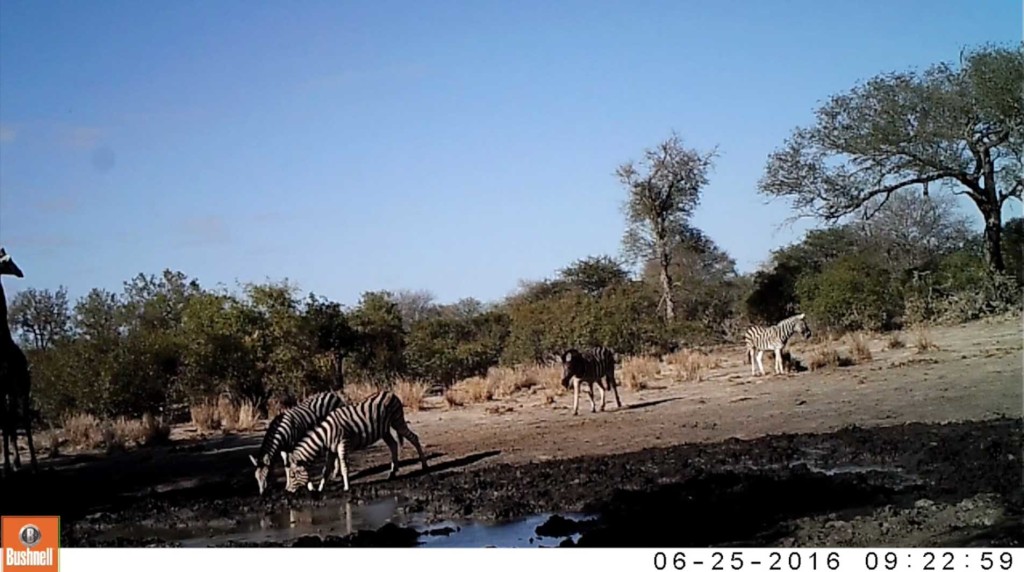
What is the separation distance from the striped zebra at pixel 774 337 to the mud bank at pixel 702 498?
3.85 metres

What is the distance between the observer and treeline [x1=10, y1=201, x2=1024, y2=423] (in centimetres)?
1113

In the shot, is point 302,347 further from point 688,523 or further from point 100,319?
point 688,523

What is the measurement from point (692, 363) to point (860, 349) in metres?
1.83

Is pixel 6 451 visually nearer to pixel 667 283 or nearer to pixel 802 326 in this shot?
pixel 667 283

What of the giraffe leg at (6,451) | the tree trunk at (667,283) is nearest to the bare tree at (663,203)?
the tree trunk at (667,283)

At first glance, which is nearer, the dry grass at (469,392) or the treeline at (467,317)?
the treeline at (467,317)

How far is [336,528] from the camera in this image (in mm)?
7211

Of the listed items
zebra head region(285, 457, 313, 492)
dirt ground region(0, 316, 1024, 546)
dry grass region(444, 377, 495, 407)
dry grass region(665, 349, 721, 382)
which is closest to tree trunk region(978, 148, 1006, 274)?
dirt ground region(0, 316, 1024, 546)

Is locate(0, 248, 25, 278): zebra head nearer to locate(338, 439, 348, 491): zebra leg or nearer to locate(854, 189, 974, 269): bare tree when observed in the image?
locate(338, 439, 348, 491): zebra leg

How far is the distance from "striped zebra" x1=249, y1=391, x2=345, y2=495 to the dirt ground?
0.30m

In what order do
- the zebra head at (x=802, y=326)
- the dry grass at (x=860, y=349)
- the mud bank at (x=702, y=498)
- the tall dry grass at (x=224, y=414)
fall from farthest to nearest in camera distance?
the zebra head at (x=802, y=326)
the dry grass at (x=860, y=349)
the tall dry grass at (x=224, y=414)
the mud bank at (x=702, y=498)

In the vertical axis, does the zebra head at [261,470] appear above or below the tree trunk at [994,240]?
below

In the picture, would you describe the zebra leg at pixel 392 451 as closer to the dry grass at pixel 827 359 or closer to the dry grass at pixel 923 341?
the dry grass at pixel 827 359

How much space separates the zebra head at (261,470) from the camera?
27.5 ft
